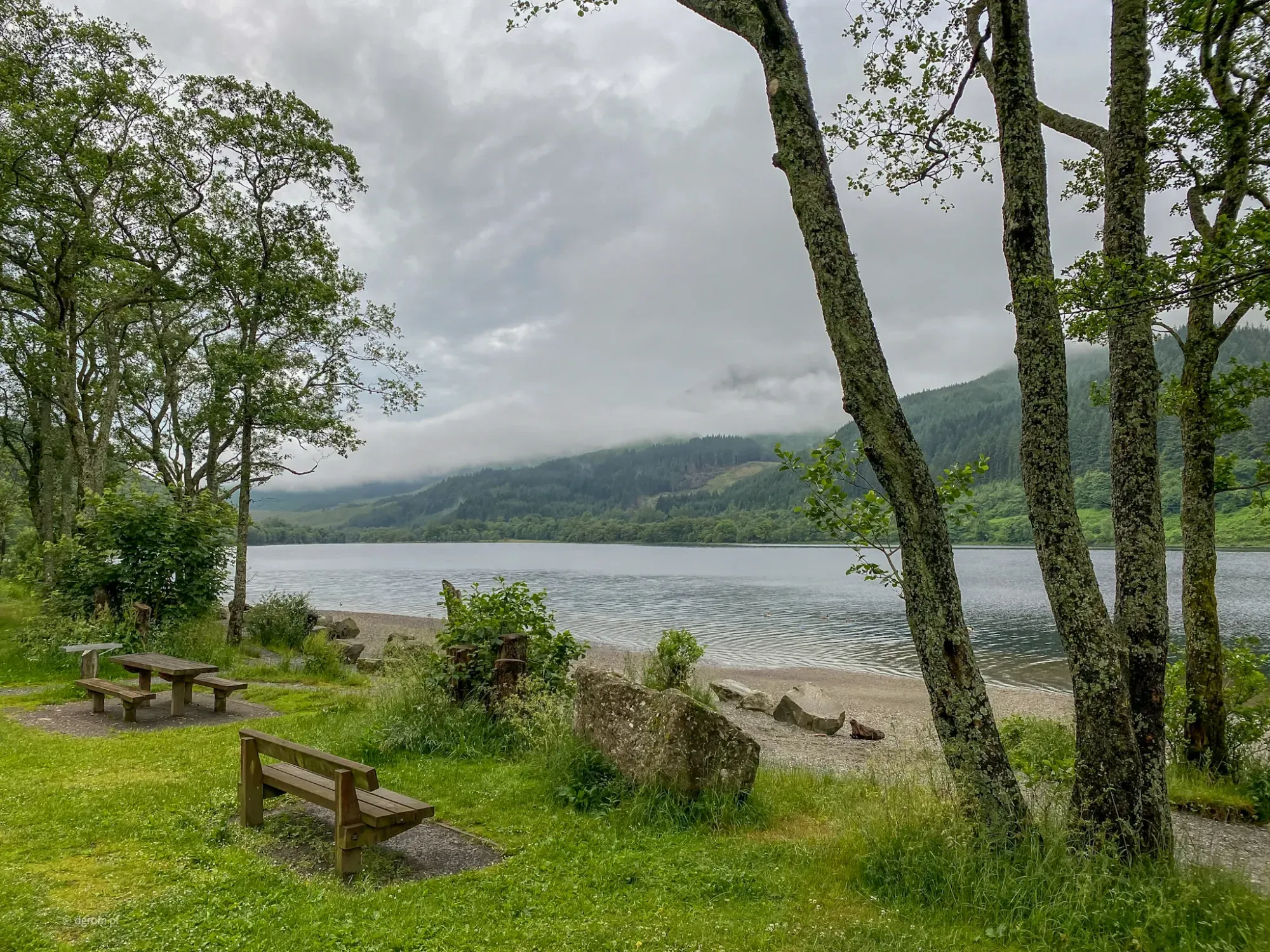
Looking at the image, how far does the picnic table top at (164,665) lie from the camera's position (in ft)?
33.3

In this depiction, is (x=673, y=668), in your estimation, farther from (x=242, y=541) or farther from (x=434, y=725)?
(x=242, y=541)

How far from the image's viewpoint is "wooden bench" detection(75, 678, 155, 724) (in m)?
9.50

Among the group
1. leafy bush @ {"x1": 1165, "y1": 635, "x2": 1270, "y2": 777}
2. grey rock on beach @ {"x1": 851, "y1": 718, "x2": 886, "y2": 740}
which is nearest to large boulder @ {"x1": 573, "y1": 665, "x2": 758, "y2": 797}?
leafy bush @ {"x1": 1165, "y1": 635, "x2": 1270, "y2": 777}

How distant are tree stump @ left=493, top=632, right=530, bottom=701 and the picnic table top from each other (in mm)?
4629

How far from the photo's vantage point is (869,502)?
629 centimetres

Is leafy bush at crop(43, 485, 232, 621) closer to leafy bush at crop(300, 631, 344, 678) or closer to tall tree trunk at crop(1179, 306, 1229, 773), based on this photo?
leafy bush at crop(300, 631, 344, 678)

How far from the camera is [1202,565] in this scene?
8.78 meters

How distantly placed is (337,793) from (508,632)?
491 centimetres

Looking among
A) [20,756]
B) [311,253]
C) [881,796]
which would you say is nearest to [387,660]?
[20,756]

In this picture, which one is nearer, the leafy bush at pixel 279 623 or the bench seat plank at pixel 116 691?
the bench seat plank at pixel 116 691

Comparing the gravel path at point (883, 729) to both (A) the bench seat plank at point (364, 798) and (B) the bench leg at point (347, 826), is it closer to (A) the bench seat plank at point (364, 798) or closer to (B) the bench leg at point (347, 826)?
(A) the bench seat plank at point (364, 798)

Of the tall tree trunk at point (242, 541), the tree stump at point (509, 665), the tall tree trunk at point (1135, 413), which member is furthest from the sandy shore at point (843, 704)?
the tall tree trunk at point (242, 541)

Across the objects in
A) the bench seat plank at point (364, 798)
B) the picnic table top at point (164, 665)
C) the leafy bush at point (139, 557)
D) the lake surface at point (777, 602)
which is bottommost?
the lake surface at point (777, 602)

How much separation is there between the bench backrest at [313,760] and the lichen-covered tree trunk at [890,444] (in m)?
4.06
